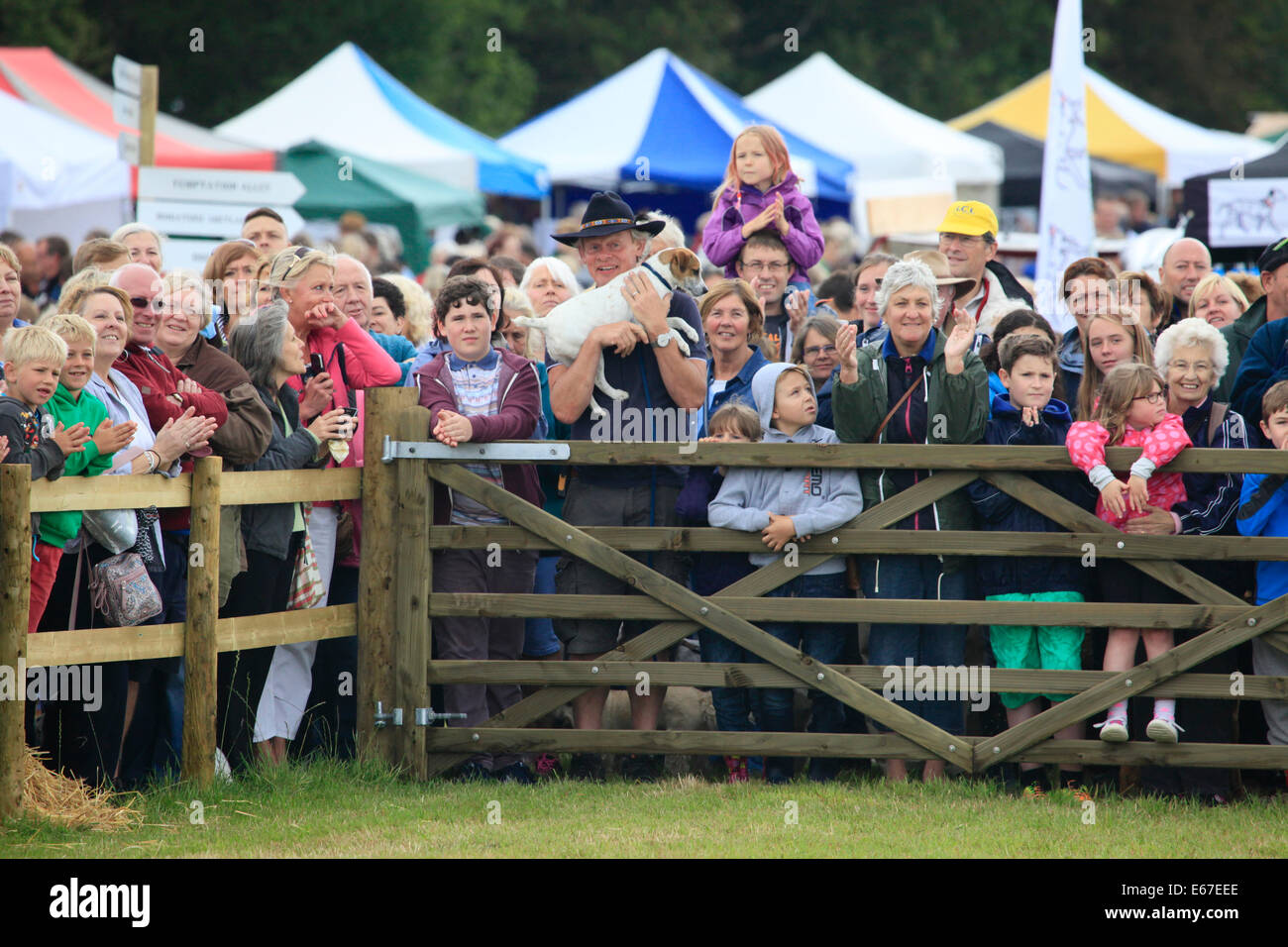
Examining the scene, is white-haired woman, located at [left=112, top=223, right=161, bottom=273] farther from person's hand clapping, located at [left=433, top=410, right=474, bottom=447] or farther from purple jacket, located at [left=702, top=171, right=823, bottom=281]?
purple jacket, located at [left=702, top=171, right=823, bottom=281]

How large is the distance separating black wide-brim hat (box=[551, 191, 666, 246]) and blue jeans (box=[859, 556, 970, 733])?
5.95 feet

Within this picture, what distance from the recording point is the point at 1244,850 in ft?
18.5

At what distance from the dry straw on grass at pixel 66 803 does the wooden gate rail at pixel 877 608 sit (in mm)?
1341

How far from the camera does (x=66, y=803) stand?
592cm

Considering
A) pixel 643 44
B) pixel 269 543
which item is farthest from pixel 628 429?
pixel 643 44

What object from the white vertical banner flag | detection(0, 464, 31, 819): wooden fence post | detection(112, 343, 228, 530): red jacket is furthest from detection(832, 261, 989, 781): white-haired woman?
the white vertical banner flag

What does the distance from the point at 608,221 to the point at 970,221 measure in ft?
6.85

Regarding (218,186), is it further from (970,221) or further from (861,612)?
(861,612)

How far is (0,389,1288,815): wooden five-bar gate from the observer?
6238mm

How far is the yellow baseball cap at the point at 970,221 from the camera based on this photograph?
812cm

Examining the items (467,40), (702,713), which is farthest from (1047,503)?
(467,40)

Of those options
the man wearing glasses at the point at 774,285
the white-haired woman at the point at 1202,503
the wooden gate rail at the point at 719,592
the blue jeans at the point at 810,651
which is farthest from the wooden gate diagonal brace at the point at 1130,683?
the man wearing glasses at the point at 774,285

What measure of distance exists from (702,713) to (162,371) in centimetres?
276

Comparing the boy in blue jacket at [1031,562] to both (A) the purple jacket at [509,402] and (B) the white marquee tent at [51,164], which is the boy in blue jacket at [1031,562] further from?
(B) the white marquee tent at [51,164]
